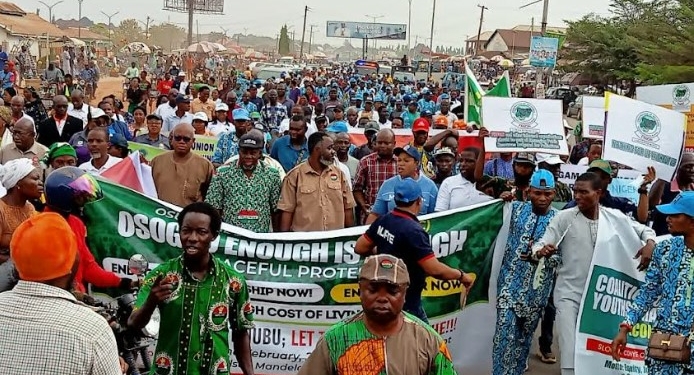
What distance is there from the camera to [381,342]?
303 cm

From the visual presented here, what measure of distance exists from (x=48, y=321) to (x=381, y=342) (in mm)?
1157

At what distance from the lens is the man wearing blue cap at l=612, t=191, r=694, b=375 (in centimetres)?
433

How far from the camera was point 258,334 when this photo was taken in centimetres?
574

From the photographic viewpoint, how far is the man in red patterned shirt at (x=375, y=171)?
7.67 meters

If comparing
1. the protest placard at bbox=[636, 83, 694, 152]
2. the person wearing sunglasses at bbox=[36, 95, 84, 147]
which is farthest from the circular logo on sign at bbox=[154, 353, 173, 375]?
the person wearing sunglasses at bbox=[36, 95, 84, 147]

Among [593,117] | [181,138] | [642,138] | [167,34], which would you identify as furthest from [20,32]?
[167,34]

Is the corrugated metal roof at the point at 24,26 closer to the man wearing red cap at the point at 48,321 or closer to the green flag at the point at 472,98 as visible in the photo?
the green flag at the point at 472,98

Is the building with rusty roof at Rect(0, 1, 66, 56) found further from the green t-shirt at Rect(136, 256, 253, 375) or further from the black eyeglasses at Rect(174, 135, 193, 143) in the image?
the green t-shirt at Rect(136, 256, 253, 375)

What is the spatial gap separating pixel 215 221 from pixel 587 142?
338 inches

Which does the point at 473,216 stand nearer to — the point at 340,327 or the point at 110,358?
the point at 340,327

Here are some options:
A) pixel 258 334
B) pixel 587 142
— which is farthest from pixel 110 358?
pixel 587 142

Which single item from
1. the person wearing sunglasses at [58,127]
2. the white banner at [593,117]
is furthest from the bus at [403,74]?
the person wearing sunglasses at [58,127]

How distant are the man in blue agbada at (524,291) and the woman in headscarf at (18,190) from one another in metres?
3.22

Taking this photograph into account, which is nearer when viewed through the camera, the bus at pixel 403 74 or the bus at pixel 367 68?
the bus at pixel 403 74
